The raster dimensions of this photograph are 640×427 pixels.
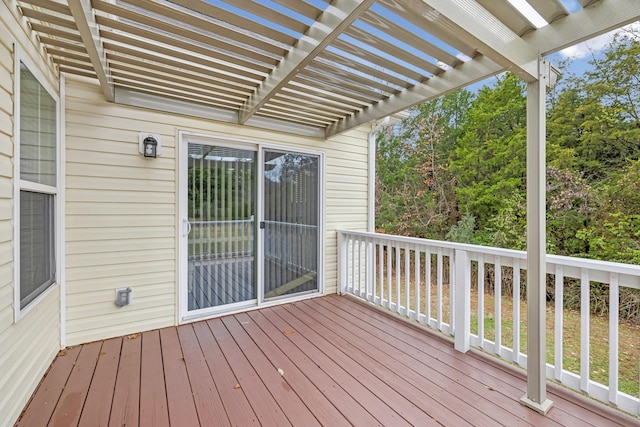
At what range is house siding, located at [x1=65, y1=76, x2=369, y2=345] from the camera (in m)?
2.68

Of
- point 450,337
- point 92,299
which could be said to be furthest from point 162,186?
point 450,337

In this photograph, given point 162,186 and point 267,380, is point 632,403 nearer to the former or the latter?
point 267,380

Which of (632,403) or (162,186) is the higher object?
(162,186)

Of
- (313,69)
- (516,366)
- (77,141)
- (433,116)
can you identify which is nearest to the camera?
(516,366)

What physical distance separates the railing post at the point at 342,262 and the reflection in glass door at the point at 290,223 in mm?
354

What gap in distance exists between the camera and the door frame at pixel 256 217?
3.15 meters

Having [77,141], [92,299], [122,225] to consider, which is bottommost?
[92,299]

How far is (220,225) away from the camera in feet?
11.2

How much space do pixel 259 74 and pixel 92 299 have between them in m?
2.60

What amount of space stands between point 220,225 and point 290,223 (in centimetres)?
93

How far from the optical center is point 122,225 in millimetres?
2863

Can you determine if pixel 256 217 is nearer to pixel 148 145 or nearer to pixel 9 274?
pixel 148 145

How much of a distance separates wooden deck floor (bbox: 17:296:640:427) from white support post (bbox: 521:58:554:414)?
168 mm

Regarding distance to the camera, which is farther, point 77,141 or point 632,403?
point 77,141
